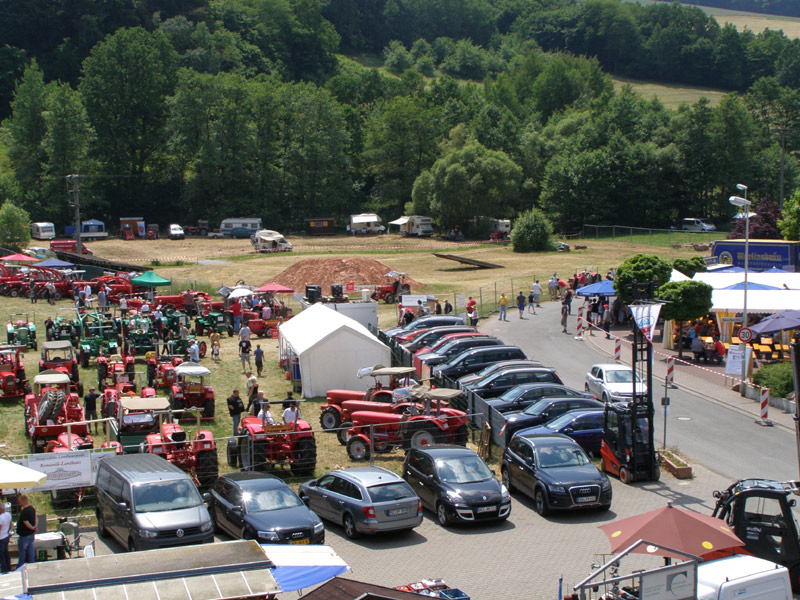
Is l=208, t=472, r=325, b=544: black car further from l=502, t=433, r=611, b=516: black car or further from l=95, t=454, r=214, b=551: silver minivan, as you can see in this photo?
l=502, t=433, r=611, b=516: black car

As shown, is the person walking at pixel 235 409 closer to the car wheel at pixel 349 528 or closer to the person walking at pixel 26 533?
the car wheel at pixel 349 528

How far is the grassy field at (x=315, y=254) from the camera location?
71.1ft

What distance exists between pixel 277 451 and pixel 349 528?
12.9ft

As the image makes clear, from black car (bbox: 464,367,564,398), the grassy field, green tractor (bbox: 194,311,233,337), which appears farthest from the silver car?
green tractor (bbox: 194,311,233,337)

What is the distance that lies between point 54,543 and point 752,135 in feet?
285

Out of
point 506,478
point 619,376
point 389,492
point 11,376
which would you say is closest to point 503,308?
point 619,376

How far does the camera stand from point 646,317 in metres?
17.9

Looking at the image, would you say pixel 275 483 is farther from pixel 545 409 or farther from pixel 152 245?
pixel 152 245

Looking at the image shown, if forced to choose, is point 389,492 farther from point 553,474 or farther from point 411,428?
point 411,428

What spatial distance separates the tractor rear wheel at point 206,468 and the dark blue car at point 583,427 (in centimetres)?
729

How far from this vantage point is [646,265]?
1377 inches

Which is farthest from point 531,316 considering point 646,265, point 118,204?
point 118,204

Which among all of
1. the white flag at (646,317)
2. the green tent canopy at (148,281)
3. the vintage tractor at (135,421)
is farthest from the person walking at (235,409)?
the green tent canopy at (148,281)

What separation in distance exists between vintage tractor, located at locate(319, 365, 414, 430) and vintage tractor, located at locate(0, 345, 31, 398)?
952 centimetres
